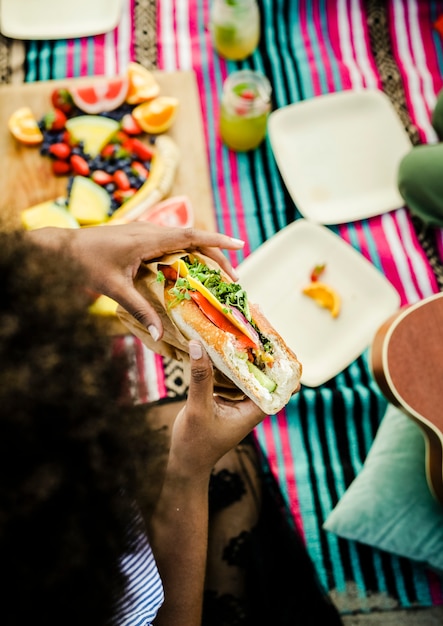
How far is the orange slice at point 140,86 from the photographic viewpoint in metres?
1.65

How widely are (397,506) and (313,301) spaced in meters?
0.61

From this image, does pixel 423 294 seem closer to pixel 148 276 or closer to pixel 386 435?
pixel 386 435

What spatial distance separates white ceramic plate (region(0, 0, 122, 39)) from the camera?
5.96ft

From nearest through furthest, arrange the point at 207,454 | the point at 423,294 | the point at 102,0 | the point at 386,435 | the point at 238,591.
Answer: the point at 207,454 → the point at 238,591 → the point at 386,435 → the point at 423,294 → the point at 102,0

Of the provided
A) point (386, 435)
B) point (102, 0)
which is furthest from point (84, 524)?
point (102, 0)

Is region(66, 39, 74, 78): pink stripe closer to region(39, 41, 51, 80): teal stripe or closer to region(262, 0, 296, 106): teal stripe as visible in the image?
region(39, 41, 51, 80): teal stripe

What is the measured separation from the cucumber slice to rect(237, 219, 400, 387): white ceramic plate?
446 mm

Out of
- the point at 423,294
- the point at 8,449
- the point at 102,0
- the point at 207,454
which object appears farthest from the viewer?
the point at 102,0

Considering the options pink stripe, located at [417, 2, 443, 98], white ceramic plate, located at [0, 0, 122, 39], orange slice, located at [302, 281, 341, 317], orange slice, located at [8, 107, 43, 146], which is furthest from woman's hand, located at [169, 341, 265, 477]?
pink stripe, located at [417, 2, 443, 98]

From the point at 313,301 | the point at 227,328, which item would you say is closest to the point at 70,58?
the point at 313,301

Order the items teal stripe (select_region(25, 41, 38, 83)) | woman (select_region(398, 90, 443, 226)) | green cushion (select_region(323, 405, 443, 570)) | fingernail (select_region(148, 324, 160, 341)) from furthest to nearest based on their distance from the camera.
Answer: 1. teal stripe (select_region(25, 41, 38, 83))
2. woman (select_region(398, 90, 443, 226))
3. green cushion (select_region(323, 405, 443, 570))
4. fingernail (select_region(148, 324, 160, 341))

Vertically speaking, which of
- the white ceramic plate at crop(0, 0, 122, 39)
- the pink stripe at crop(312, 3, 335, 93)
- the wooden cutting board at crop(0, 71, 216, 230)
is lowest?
the wooden cutting board at crop(0, 71, 216, 230)

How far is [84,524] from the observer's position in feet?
2.34

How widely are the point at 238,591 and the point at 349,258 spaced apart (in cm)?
97
